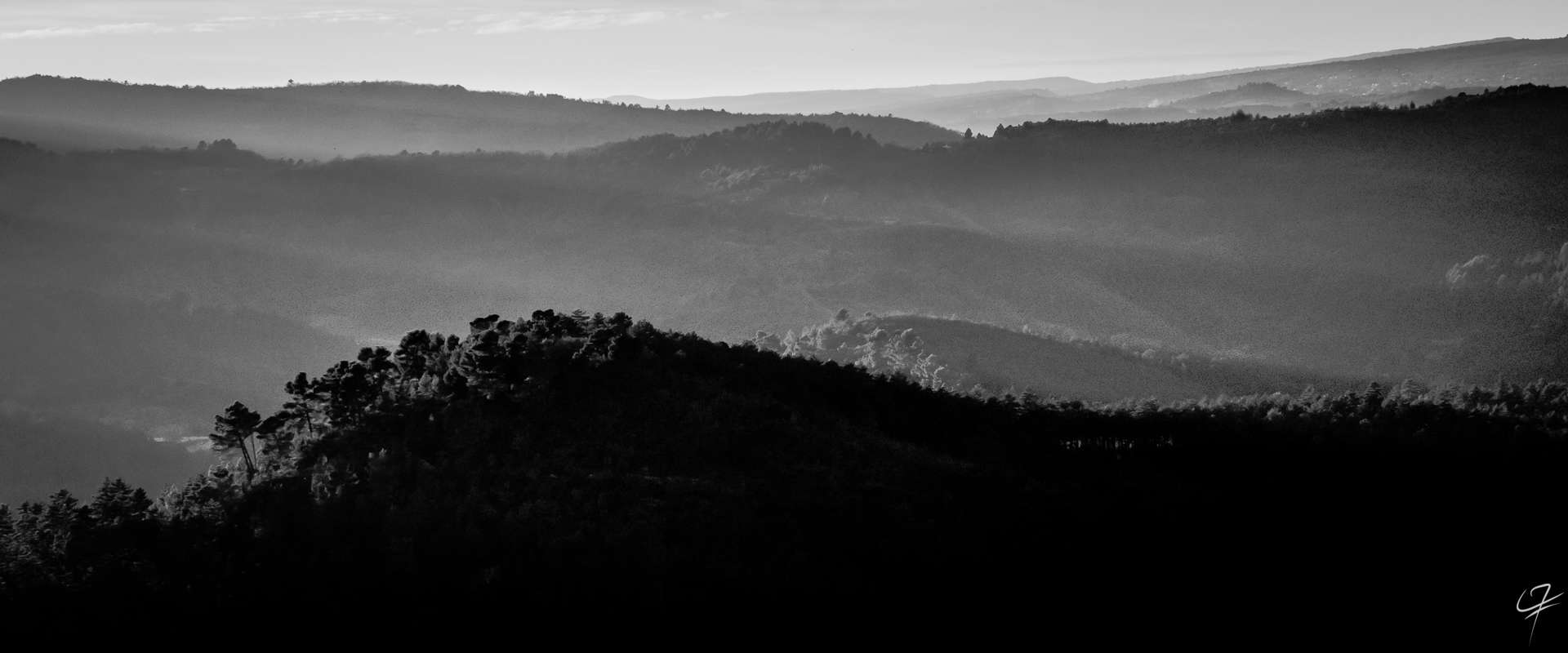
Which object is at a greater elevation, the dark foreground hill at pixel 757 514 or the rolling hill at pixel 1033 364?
the dark foreground hill at pixel 757 514

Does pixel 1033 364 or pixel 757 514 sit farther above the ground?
pixel 757 514

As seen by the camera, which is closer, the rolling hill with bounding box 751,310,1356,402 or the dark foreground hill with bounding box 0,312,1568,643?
the dark foreground hill with bounding box 0,312,1568,643

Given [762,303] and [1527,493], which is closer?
[1527,493]

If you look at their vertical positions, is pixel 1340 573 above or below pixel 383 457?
below

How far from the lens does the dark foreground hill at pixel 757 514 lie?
41.6m

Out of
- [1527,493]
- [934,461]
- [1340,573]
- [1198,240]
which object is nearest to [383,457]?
[934,461]

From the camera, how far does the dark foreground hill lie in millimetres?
41594

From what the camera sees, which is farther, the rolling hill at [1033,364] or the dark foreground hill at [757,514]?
the rolling hill at [1033,364]

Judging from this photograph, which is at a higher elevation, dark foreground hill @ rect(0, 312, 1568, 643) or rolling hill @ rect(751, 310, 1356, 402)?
dark foreground hill @ rect(0, 312, 1568, 643)

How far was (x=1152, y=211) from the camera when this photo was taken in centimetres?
18812

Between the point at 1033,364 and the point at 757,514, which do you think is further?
the point at 1033,364

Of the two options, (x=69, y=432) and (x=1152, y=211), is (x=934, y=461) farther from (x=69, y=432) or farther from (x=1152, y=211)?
(x=1152, y=211)

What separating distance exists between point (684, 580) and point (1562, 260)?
115 metres

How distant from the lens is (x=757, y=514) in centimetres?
4562
